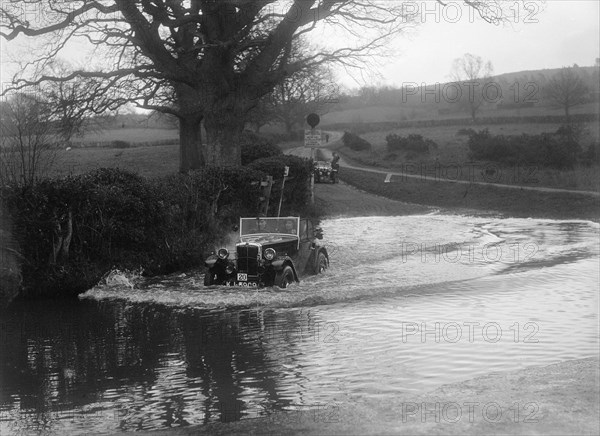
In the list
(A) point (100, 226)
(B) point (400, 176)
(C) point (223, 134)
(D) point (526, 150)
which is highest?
(C) point (223, 134)

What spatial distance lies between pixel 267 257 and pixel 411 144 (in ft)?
162

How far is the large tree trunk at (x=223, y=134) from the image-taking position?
2703cm

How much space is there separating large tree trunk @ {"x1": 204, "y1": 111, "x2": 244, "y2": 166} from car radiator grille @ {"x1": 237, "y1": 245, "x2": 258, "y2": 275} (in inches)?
494

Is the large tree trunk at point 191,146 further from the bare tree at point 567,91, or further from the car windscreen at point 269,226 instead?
the bare tree at point 567,91

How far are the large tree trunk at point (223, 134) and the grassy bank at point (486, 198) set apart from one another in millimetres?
14292

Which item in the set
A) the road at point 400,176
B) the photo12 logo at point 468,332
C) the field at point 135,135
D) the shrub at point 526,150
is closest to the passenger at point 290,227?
the photo12 logo at point 468,332

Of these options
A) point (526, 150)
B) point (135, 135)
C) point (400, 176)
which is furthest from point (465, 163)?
point (135, 135)

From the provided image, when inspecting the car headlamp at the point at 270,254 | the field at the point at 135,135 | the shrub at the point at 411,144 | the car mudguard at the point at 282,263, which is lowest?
the car mudguard at the point at 282,263

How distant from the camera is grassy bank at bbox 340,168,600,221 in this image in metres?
33.4

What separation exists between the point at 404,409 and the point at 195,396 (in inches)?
88.1

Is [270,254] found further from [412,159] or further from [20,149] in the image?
[412,159]

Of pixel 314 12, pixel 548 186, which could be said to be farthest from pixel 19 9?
pixel 548 186

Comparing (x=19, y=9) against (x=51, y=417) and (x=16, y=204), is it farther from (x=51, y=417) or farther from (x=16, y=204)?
(x=51, y=417)

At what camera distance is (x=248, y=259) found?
14.8 metres
